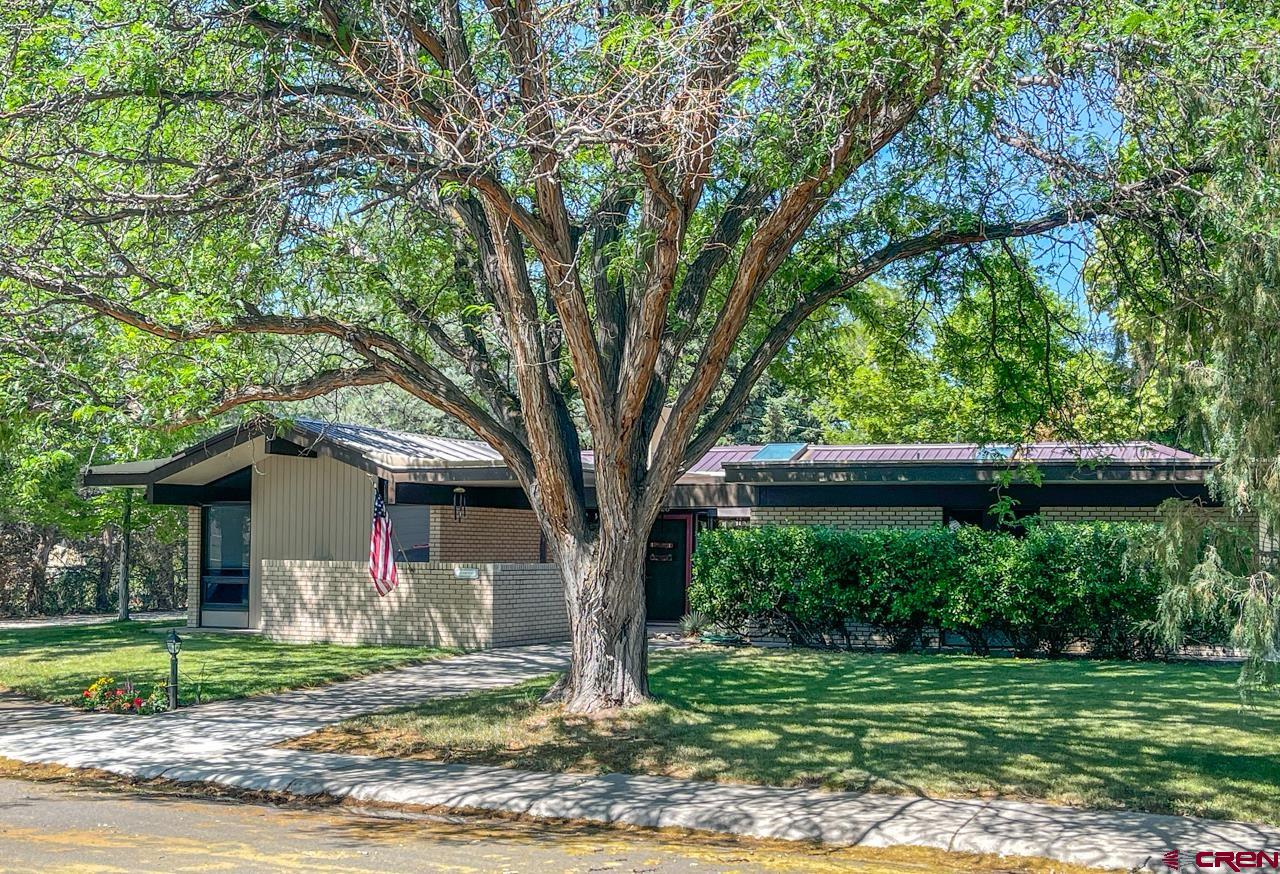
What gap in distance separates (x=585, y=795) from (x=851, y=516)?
13.2 meters

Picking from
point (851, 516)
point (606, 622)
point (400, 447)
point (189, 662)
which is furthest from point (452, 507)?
point (606, 622)

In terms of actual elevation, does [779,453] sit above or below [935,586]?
above

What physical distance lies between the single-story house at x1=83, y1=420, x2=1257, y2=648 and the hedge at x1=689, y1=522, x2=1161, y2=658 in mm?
904

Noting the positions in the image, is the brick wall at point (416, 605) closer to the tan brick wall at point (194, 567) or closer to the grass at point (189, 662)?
the grass at point (189, 662)

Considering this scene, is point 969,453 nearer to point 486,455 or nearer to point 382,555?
point 486,455

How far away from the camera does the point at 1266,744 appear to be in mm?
11609

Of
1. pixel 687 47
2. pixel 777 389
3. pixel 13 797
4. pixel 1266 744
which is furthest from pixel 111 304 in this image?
pixel 777 389

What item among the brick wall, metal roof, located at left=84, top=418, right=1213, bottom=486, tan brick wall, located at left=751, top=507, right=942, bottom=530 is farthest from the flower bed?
tan brick wall, located at left=751, top=507, right=942, bottom=530

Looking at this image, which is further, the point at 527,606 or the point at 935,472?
the point at 527,606

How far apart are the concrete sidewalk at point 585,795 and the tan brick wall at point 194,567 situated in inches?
422

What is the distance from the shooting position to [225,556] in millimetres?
25422

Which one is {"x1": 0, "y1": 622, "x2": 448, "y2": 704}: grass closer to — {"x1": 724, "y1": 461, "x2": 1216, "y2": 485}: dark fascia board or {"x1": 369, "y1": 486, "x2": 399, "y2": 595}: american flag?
{"x1": 369, "y1": 486, "x2": 399, "y2": 595}: american flag

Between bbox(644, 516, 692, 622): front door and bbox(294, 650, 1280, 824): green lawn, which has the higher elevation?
bbox(644, 516, 692, 622): front door

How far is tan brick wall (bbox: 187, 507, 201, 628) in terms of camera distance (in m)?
25.4
